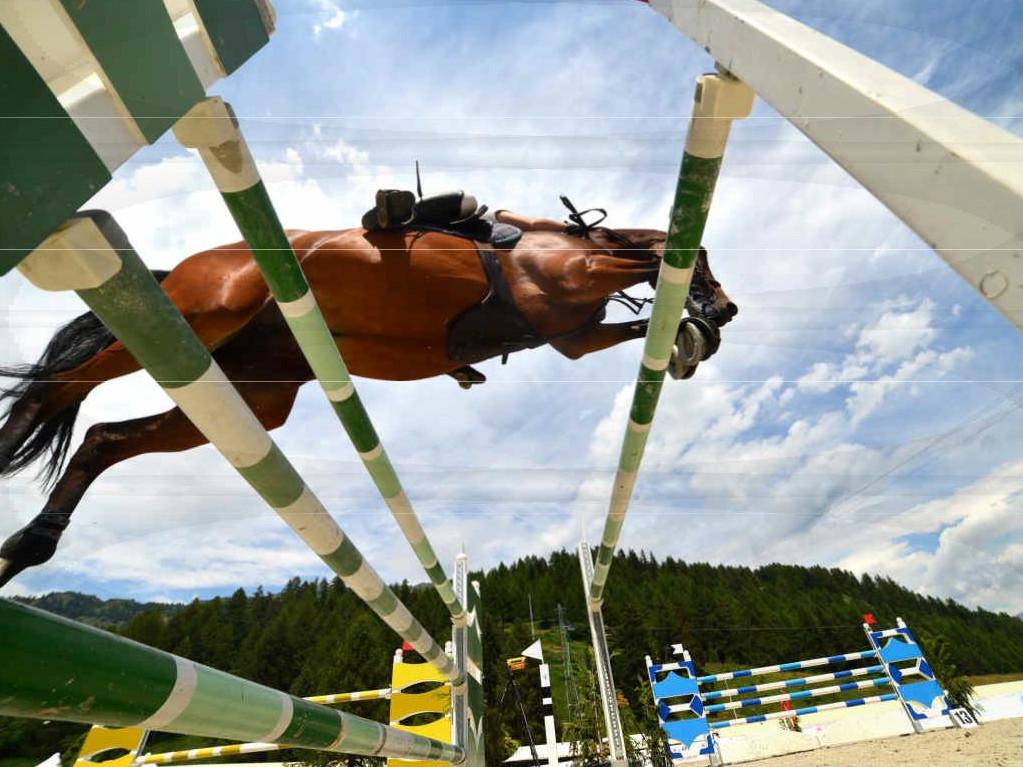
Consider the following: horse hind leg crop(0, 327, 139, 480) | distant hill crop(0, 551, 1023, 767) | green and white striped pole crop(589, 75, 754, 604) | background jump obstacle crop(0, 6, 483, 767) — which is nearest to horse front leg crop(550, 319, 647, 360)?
green and white striped pole crop(589, 75, 754, 604)

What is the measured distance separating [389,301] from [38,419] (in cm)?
100

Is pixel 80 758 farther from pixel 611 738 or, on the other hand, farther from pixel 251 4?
pixel 251 4

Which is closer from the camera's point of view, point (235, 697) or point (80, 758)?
point (235, 697)

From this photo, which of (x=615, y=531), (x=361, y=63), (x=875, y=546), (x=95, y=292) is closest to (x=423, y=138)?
(x=361, y=63)

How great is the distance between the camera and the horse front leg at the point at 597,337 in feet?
6.66

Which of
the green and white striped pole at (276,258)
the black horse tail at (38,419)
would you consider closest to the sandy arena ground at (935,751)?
the green and white striped pole at (276,258)

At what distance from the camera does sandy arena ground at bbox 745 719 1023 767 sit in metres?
3.26

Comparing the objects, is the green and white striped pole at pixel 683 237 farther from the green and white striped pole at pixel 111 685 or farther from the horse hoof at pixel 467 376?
the green and white striped pole at pixel 111 685

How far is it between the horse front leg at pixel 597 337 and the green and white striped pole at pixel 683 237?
242mm

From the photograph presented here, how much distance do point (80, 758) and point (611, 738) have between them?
4.84m

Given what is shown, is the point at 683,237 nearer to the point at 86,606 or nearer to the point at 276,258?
the point at 276,258

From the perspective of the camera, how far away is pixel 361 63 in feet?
2.98

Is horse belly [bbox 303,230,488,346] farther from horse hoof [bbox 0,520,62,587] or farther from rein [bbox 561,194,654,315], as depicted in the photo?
horse hoof [bbox 0,520,62,587]

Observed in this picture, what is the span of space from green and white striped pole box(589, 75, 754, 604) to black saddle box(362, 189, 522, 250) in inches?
27.8
